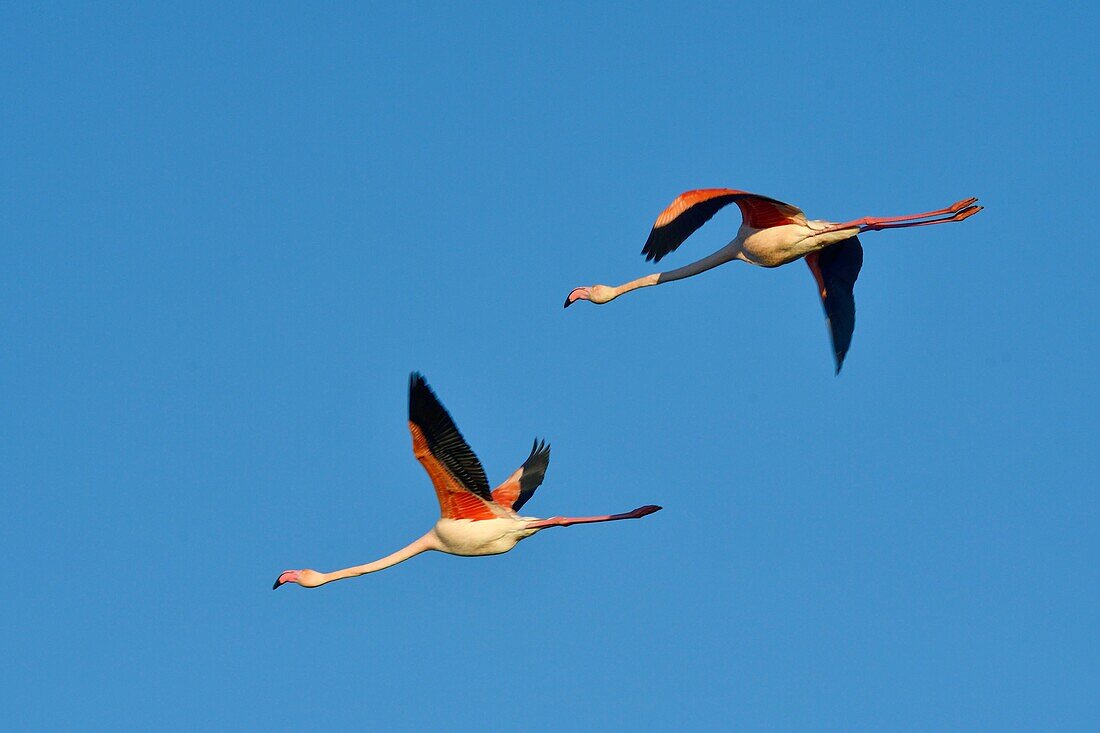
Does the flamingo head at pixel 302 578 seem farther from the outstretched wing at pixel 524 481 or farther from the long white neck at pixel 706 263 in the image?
the long white neck at pixel 706 263

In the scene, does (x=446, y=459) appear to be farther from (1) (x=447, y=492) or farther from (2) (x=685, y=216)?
(2) (x=685, y=216)

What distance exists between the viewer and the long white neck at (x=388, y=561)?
2530 cm

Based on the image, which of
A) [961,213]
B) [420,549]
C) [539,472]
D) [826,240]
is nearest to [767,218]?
[826,240]

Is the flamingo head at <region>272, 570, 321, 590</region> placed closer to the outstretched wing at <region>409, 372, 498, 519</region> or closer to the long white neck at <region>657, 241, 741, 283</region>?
the outstretched wing at <region>409, 372, 498, 519</region>

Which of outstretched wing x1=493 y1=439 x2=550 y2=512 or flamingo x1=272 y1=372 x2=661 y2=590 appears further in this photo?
outstretched wing x1=493 y1=439 x2=550 y2=512

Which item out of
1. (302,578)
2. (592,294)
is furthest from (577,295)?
(302,578)

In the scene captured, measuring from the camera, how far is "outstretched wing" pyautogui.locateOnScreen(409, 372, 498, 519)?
23094 mm

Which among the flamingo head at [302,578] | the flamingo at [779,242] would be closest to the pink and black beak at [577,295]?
the flamingo at [779,242]

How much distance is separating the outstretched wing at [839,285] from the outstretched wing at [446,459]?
5.88 m

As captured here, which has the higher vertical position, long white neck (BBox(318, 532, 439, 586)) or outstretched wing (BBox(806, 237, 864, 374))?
outstretched wing (BBox(806, 237, 864, 374))

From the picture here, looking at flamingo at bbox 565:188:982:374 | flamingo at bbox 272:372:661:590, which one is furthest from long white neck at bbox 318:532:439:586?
flamingo at bbox 565:188:982:374

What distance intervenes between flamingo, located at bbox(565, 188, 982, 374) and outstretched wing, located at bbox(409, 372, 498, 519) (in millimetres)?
3564

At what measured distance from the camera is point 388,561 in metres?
25.7

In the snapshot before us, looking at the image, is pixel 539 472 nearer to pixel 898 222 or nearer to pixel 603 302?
pixel 603 302
